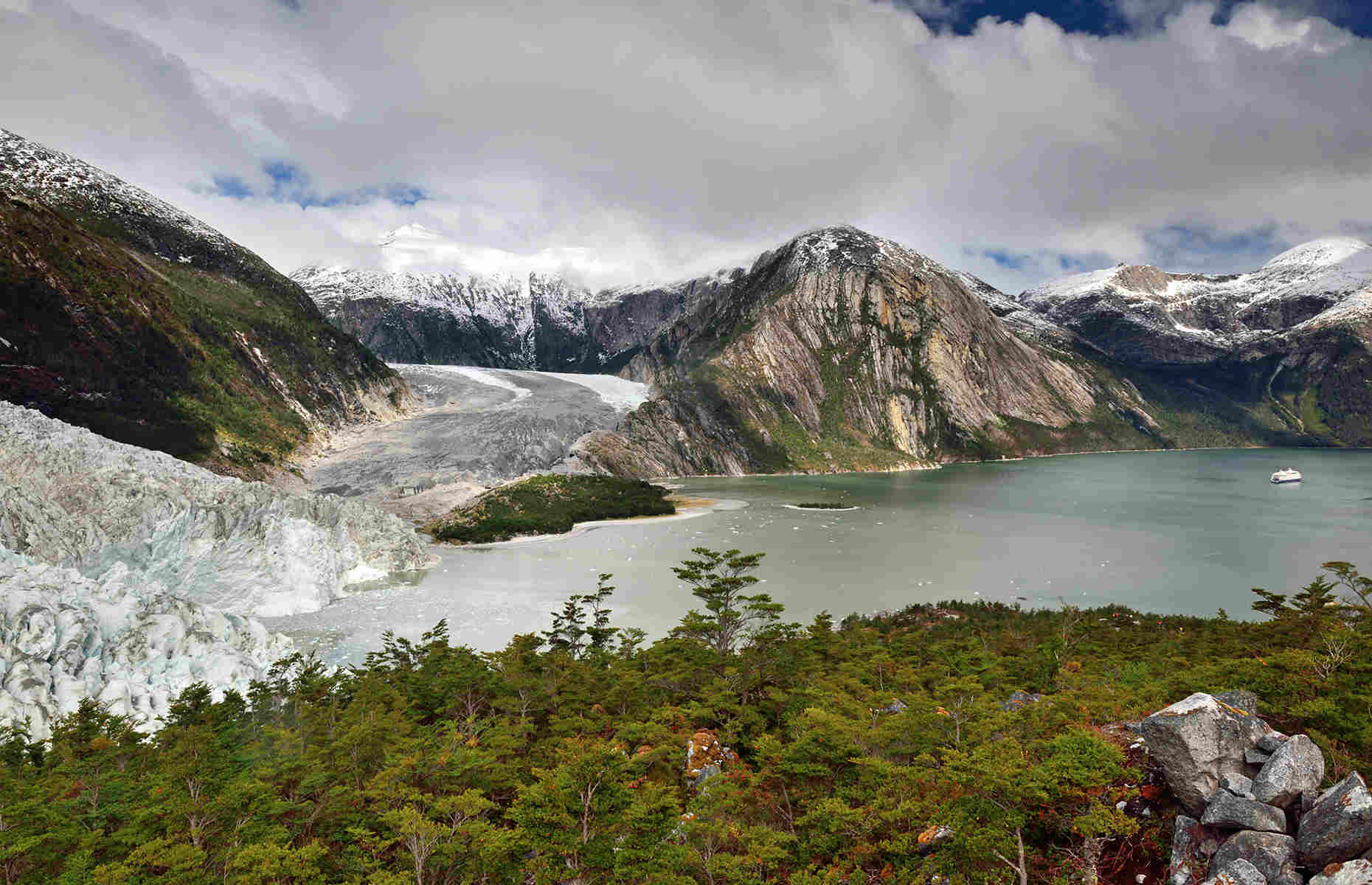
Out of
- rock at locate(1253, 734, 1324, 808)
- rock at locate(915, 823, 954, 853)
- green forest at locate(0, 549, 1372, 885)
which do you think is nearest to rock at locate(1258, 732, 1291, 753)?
rock at locate(1253, 734, 1324, 808)

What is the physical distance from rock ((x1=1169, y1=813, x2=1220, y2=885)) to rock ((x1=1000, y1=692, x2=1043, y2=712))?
29.7 feet

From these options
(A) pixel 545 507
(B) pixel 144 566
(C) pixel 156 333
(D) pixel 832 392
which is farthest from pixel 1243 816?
(D) pixel 832 392

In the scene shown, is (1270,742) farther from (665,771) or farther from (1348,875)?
(665,771)

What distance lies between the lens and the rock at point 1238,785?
8.02 meters

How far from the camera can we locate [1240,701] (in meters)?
10.2

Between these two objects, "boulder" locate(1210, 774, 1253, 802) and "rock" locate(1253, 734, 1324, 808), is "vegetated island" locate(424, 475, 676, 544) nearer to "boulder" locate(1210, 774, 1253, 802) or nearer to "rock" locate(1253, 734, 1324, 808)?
"boulder" locate(1210, 774, 1253, 802)

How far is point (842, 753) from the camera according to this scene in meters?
13.7

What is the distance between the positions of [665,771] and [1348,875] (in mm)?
→ 11960

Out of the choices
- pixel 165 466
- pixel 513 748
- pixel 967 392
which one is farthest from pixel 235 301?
pixel 967 392

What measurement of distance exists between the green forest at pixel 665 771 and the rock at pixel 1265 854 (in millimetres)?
1152

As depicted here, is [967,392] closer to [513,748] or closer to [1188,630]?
[1188,630]

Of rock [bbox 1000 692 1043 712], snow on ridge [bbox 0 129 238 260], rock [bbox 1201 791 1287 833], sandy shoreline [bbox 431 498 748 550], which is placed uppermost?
snow on ridge [bbox 0 129 238 260]

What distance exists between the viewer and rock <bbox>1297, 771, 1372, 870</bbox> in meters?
6.75

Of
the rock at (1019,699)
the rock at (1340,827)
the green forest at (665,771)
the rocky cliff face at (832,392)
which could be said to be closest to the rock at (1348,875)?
the rock at (1340,827)
